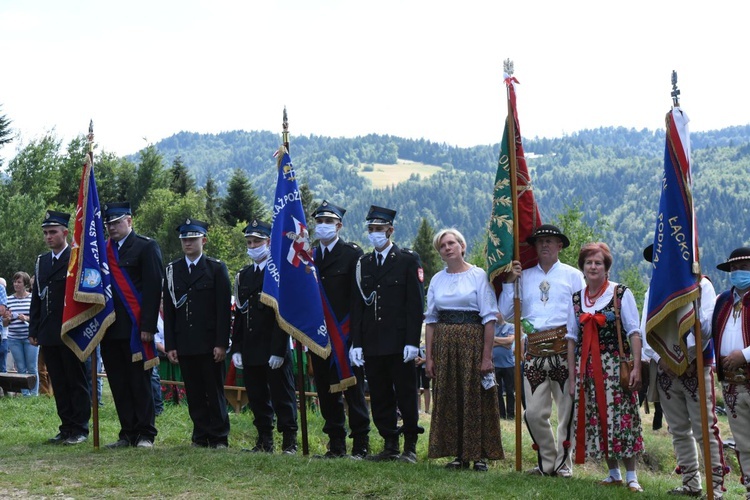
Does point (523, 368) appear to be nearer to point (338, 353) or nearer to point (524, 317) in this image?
point (524, 317)

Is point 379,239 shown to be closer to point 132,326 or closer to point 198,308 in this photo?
point 198,308

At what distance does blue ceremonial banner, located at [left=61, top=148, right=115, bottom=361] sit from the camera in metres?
10.0

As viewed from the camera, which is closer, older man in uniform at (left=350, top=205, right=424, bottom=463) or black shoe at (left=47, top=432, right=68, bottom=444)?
older man in uniform at (left=350, top=205, right=424, bottom=463)

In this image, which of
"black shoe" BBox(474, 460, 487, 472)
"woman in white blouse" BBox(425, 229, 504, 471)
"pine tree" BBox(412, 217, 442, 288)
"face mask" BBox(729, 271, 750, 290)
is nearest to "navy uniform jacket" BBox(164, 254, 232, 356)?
"woman in white blouse" BBox(425, 229, 504, 471)

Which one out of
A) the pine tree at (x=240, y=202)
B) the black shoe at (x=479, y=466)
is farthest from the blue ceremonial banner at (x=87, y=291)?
the pine tree at (x=240, y=202)

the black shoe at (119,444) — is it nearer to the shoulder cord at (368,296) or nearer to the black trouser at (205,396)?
the black trouser at (205,396)

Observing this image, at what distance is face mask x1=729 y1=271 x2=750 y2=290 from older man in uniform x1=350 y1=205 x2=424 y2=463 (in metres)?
2.75

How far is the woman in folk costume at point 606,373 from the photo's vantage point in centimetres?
782

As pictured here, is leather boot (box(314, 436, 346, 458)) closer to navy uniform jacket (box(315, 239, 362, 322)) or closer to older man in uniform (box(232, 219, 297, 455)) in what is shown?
older man in uniform (box(232, 219, 297, 455))

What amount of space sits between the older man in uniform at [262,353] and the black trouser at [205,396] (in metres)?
0.30

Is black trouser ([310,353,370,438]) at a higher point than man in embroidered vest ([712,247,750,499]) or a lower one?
lower

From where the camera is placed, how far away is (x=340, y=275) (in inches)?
377

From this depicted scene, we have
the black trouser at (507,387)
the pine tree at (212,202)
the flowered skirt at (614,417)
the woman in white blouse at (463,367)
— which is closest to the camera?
the flowered skirt at (614,417)

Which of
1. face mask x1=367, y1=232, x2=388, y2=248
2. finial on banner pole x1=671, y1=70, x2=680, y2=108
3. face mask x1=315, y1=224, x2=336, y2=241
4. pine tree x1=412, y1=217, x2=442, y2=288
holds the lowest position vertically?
pine tree x1=412, y1=217, x2=442, y2=288
